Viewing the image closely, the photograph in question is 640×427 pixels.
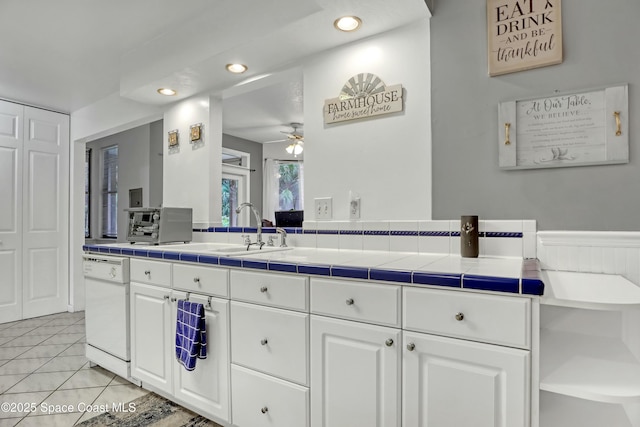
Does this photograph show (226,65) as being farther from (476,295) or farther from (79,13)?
(476,295)

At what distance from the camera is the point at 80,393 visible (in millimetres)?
2141

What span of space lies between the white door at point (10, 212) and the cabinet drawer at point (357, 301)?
381cm

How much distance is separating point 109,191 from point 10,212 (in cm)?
180

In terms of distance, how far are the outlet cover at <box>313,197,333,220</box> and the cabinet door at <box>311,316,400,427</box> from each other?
812mm

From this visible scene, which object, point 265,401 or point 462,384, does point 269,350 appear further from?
point 462,384

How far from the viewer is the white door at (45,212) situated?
3688 mm

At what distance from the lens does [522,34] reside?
61.1 inches

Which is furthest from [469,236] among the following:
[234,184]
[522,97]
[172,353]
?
[234,184]

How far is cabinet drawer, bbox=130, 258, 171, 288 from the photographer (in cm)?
194

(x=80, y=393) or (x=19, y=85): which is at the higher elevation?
(x=19, y=85)

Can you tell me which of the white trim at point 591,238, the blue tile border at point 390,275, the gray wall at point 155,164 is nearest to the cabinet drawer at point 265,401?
the blue tile border at point 390,275

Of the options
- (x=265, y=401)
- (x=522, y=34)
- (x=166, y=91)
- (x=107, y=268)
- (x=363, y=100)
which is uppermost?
(x=166, y=91)

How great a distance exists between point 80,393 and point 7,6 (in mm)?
2364

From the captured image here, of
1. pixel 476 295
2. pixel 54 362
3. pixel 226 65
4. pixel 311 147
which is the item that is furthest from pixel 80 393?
pixel 476 295
